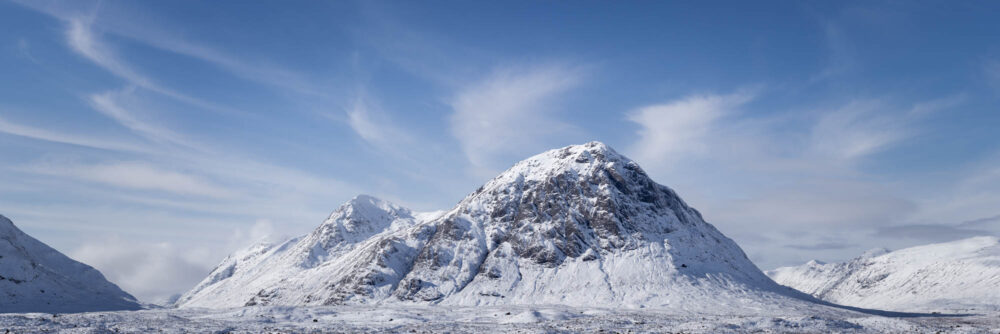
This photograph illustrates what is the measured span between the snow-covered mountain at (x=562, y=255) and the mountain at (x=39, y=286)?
145ft

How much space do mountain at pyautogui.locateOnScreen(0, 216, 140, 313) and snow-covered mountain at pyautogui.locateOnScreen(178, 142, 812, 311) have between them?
44.2m

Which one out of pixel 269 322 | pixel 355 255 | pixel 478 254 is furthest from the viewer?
pixel 355 255

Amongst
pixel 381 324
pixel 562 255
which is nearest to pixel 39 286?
pixel 381 324

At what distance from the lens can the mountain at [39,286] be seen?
3829 inches

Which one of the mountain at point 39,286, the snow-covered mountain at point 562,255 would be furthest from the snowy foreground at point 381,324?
the snow-covered mountain at point 562,255

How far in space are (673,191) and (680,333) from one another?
14162 cm

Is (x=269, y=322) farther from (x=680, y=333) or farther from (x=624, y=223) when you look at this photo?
(x=624, y=223)

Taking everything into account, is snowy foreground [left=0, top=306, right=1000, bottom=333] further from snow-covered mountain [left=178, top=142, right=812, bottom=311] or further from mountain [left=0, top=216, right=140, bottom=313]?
snow-covered mountain [left=178, top=142, right=812, bottom=311]

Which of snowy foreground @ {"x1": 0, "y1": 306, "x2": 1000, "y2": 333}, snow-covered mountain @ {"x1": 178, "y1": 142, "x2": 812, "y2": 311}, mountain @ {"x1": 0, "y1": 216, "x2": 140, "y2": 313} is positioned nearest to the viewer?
snowy foreground @ {"x1": 0, "y1": 306, "x2": 1000, "y2": 333}

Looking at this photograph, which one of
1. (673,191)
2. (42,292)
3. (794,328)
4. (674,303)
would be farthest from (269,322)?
(673,191)

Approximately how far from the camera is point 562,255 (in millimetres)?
154250

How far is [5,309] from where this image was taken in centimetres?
9106

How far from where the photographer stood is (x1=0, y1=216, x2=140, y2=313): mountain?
3829 inches

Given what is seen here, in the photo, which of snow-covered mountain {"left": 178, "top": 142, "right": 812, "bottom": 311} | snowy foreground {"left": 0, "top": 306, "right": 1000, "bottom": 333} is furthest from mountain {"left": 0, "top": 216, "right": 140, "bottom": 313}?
snow-covered mountain {"left": 178, "top": 142, "right": 812, "bottom": 311}
